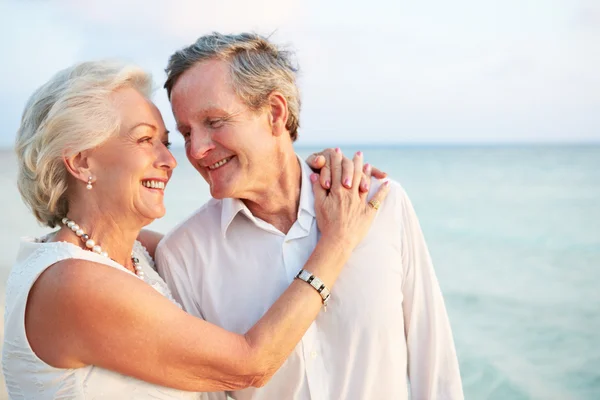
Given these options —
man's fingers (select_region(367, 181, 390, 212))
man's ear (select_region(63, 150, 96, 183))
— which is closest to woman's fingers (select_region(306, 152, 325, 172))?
man's fingers (select_region(367, 181, 390, 212))

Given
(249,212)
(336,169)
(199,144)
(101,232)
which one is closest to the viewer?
(101,232)

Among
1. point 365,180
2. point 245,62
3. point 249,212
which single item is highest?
point 245,62

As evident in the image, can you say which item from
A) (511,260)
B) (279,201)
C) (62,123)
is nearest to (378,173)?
(279,201)

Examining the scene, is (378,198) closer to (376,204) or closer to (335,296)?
(376,204)

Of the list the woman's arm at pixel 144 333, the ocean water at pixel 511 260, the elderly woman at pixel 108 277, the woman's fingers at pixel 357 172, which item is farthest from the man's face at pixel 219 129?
the ocean water at pixel 511 260

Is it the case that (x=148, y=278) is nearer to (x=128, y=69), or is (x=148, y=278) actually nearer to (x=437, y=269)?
(x=128, y=69)

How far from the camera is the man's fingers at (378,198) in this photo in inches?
97.0

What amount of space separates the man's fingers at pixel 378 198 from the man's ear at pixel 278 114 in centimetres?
42

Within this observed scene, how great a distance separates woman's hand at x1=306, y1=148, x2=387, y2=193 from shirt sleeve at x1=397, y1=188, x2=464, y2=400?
19 cm

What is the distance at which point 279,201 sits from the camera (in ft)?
8.19

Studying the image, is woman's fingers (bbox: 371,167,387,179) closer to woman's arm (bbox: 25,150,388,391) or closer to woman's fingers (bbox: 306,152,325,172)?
woman's fingers (bbox: 306,152,325,172)

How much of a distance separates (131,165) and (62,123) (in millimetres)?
244

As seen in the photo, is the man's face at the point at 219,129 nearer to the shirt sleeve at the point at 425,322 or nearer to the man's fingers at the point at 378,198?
the man's fingers at the point at 378,198

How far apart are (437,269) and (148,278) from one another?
906cm
